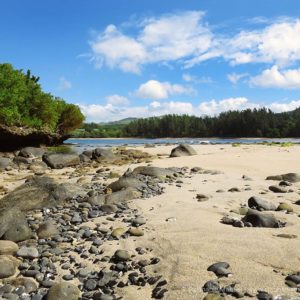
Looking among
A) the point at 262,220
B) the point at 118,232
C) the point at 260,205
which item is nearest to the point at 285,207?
the point at 260,205

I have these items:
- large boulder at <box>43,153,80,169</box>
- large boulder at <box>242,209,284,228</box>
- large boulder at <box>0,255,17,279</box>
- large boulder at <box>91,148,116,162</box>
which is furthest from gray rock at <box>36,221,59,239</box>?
large boulder at <box>91,148,116,162</box>

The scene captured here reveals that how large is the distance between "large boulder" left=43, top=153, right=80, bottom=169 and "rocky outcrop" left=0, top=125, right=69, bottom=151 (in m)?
18.2

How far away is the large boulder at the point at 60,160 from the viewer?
22.4m

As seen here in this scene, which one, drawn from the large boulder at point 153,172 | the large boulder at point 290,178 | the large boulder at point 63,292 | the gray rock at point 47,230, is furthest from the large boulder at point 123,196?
the large boulder at point 290,178

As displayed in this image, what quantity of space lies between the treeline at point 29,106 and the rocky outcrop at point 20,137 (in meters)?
0.99

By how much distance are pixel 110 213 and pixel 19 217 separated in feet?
7.44

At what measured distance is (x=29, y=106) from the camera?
56.3 metres

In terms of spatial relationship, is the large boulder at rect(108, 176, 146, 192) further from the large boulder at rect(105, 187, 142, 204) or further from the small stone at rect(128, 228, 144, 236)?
the small stone at rect(128, 228, 144, 236)

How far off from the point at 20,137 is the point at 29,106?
14.4 meters

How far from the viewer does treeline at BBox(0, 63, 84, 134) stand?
1590 inches

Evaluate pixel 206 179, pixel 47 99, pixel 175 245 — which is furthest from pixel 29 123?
pixel 175 245

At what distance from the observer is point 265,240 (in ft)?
21.7

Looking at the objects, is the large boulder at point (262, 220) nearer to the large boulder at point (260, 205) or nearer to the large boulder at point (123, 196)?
the large boulder at point (260, 205)

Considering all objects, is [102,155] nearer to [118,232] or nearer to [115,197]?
[115,197]
